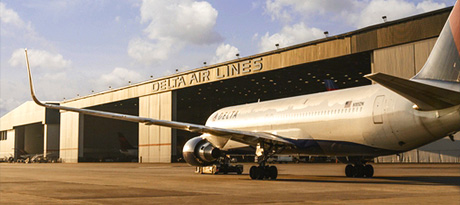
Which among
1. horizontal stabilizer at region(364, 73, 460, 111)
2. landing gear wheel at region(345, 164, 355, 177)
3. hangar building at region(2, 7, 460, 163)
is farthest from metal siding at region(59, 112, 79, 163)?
horizontal stabilizer at region(364, 73, 460, 111)

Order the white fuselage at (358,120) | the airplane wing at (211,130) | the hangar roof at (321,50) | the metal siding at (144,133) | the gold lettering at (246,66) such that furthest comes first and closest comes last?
the metal siding at (144,133) < the gold lettering at (246,66) < the hangar roof at (321,50) < the airplane wing at (211,130) < the white fuselage at (358,120)

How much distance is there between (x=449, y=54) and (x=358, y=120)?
4280 millimetres

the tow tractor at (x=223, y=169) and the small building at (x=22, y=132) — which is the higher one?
the small building at (x=22, y=132)

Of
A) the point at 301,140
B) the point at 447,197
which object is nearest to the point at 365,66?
the point at 301,140

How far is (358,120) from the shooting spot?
1792cm

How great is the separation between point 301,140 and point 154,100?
132 ft

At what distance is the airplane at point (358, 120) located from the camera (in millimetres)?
14438

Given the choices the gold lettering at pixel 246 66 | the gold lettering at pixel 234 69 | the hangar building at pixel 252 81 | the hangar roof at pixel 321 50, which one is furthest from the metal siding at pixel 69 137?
the gold lettering at pixel 246 66

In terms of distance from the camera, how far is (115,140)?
305 ft

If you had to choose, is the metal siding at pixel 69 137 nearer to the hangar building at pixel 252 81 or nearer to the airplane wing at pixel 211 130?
the hangar building at pixel 252 81

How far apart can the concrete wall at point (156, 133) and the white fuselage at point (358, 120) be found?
33.5m

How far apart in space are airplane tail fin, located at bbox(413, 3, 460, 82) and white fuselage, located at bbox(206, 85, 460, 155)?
103 cm

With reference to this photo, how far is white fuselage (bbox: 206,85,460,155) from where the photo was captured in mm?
15570

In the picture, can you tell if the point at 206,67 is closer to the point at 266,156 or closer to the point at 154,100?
the point at 154,100
